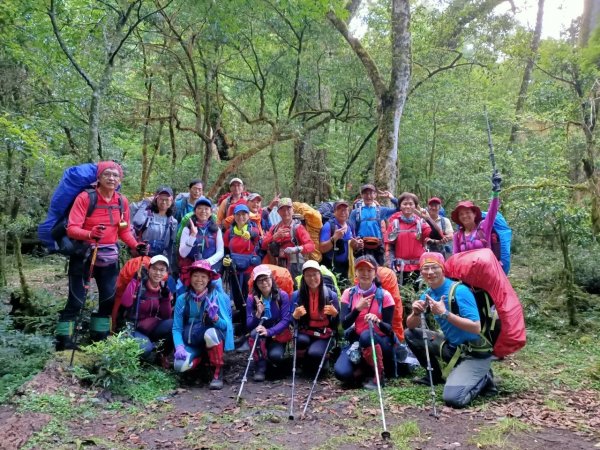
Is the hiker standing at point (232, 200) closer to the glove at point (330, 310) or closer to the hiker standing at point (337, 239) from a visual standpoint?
the hiker standing at point (337, 239)

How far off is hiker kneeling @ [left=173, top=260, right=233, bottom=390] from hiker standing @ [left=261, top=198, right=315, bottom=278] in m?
1.46

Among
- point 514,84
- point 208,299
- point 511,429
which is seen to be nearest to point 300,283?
point 208,299

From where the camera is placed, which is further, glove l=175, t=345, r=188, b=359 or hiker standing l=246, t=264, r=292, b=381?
hiker standing l=246, t=264, r=292, b=381

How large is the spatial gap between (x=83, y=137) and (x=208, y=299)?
8.82 metres

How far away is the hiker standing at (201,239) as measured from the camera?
6918 mm

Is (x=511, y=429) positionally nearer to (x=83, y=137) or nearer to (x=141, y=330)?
(x=141, y=330)

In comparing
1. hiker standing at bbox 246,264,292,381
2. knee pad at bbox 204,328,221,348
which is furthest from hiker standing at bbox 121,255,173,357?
hiker standing at bbox 246,264,292,381

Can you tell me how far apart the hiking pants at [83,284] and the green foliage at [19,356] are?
46cm

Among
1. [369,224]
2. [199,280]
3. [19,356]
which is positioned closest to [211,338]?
→ [199,280]

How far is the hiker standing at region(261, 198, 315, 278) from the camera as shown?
7.33 metres

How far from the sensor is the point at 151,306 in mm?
6555

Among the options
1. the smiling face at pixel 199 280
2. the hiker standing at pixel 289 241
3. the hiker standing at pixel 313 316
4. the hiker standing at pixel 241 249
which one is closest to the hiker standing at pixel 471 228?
the hiker standing at pixel 313 316

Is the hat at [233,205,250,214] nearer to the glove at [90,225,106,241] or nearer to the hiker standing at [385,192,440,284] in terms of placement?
the glove at [90,225,106,241]

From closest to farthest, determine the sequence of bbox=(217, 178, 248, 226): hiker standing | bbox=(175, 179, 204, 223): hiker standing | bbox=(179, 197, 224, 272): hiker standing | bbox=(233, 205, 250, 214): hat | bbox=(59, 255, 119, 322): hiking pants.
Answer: bbox=(59, 255, 119, 322): hiking pants
bbox=(179, 197, 224, 272): hiker standing
bbox=(233, 205, 250, 214): hat
bbox=(175, 179, 204, 223): hiker standing
bbox=(217, 178, 248, 226): hiker standing
